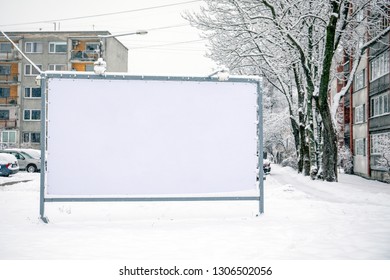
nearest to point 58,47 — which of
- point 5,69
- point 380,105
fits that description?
point 5,69

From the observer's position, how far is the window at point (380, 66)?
27.0 metres

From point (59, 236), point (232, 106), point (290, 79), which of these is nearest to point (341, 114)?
point (290, 79)

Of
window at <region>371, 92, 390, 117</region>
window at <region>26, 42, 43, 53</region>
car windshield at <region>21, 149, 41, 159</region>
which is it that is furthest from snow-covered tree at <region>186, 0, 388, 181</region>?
window at <region>26, 42, 43, 53</region>

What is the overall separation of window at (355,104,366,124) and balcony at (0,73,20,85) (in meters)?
38.5

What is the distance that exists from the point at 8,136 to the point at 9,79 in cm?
704

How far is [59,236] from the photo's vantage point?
23.2 ft

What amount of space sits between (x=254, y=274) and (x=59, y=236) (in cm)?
364

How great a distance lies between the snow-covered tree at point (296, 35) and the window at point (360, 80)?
32.0 feet

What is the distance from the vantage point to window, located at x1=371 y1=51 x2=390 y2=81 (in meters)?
27.0

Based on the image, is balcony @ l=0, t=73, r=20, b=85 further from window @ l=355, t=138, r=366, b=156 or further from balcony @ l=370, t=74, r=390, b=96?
balcony @ l=370, t=74, r=390, b=96

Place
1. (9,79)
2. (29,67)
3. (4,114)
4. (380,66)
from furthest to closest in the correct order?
1. (9,79)
2. (29,67)
3. (4,114)
4. (380,66)

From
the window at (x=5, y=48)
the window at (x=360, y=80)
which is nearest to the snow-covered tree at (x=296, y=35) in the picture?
the window at (x=360, y=80)

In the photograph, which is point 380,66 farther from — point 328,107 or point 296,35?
point 328,107

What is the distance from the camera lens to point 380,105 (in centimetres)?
2900
